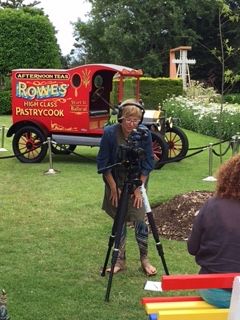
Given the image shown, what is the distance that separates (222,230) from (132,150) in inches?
66.1

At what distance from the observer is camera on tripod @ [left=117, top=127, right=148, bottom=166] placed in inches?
177

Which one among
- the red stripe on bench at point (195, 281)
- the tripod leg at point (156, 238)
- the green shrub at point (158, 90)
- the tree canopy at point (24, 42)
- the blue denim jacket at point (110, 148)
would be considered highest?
the tree canopy at point (24, 42)

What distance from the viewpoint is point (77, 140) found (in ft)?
38.4

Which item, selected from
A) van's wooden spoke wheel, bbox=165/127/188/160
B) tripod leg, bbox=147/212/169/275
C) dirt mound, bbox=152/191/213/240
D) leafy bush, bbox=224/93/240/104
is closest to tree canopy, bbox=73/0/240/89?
leafy bush, bbox=224/93/240/104

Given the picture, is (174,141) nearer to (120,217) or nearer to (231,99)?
(120,217)

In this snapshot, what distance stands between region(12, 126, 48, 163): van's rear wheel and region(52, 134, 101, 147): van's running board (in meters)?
0.33

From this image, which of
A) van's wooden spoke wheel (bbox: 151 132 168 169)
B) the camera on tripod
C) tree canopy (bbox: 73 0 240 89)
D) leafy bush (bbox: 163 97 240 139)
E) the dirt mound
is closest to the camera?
the camera on tripod

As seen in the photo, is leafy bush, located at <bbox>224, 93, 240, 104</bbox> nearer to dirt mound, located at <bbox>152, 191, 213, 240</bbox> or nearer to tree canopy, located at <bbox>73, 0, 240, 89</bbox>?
tree canopy, located at <bbox>73, 0, 240, 89</bbox>

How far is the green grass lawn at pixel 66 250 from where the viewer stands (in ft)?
15.0

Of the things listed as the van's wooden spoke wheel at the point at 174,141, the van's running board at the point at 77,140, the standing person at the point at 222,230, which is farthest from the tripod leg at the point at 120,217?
the van's wooden spoke wheel at the point at 174,141

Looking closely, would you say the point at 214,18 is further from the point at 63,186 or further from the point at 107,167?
the point at 107,167

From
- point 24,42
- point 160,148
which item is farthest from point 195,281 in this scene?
point 24,42

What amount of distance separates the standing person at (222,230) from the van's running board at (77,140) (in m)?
8.63

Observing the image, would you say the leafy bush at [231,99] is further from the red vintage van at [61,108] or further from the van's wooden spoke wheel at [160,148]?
the van's wooden spoke wheel at [160,148]
